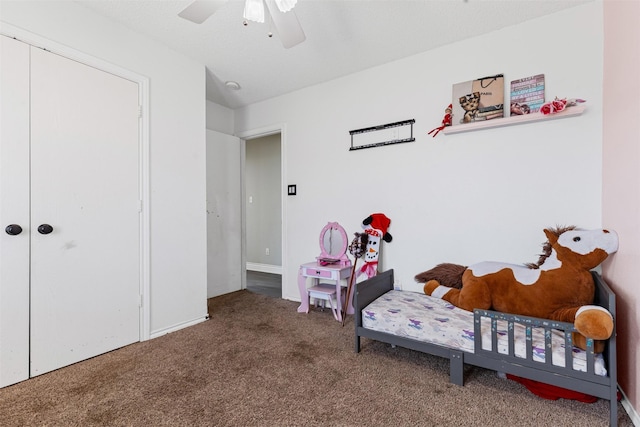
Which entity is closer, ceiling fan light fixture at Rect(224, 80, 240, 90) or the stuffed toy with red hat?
the stuffed toy with red hat

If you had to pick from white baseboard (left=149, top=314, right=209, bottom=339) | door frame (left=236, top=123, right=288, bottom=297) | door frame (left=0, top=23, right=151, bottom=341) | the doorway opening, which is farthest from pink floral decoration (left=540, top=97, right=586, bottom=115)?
the doorway opening

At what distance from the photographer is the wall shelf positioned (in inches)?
80.0

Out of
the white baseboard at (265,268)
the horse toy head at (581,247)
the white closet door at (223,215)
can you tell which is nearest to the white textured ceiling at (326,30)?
the white closet door at (223,215)

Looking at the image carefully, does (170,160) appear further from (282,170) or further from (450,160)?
(450,160)

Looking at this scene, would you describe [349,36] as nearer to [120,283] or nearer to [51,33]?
[51,33]

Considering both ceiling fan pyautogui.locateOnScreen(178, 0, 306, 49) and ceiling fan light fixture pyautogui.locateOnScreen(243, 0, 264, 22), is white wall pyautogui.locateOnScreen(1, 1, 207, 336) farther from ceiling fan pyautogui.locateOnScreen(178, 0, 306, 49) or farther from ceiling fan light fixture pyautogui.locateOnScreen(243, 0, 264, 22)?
ceiling fan light fixture pyautogui.locateOnScreen(243, 0, 264, 22)

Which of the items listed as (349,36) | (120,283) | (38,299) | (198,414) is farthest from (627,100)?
(38,299)

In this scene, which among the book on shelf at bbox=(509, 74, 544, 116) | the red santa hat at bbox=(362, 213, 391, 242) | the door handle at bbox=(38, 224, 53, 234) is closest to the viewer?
the door handle at bbox=(38, 224, 53, 234)

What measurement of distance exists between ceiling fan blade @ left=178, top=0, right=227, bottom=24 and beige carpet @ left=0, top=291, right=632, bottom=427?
2.16 m

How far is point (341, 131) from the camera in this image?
319 centimetres

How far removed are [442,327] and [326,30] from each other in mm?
2354

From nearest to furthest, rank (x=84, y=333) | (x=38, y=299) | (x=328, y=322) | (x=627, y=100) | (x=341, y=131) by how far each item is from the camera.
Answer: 1. (x=627, y=100)
2. (x=38, y=299)
3. (x=84, y=333)
4. (x=328, y=322)
5. (x=341, y=131)

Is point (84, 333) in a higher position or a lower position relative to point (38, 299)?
lower

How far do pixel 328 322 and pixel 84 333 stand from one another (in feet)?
6.18
